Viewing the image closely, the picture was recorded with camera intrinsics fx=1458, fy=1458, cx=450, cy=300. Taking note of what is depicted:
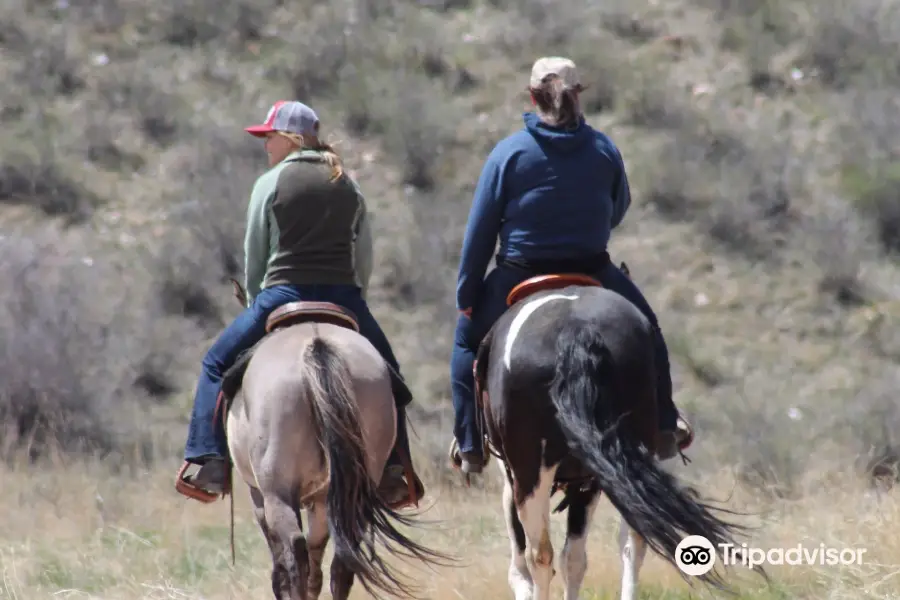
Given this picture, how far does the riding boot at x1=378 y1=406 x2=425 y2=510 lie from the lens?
7266 millimetres

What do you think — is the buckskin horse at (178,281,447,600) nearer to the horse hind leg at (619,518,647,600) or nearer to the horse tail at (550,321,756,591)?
Result: the horse tail at (550,321,756,591)

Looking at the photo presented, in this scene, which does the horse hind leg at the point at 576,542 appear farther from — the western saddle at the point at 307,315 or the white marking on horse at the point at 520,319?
the western saddle at the point at 307,315

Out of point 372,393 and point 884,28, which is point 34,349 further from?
point 884,28

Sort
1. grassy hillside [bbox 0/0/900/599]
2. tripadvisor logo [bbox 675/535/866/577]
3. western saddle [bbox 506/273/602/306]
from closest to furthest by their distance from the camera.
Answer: tripadvisor logo [bbox 675/535/866/577] → western saddle [bbox 506/273/602/306] → grassy hillside [bbox 0/0/900/599]

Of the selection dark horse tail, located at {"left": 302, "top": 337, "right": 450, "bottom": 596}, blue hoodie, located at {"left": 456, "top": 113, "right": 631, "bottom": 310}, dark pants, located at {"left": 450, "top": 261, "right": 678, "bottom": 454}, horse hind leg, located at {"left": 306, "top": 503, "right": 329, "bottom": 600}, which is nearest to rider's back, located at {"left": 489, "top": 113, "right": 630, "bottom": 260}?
blue hoodie, located at {"left": 456, "top": 113, "right": 631, "bottom": 310}

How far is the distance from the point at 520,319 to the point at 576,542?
1.14 metres

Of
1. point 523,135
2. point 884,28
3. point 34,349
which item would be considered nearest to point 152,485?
point 34,349

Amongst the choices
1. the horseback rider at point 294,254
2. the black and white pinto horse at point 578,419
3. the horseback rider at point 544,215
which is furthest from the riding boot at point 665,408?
the horseback rider at point 294,254

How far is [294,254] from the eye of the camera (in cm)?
715

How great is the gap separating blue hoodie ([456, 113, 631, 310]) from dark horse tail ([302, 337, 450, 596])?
1.17m

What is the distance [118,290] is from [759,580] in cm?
997

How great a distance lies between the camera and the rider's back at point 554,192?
7199 millimetres

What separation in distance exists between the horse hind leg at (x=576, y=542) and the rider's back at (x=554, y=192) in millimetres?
1191

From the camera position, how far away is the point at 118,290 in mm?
16109
